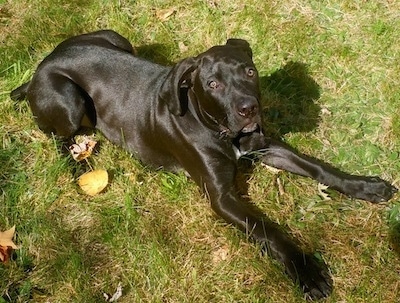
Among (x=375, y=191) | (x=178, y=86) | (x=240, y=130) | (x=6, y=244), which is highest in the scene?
(x=178, y=86)

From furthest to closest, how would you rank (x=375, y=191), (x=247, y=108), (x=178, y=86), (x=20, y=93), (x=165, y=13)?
(x=165, y=13), (x=20, y=93), (x=375, y=191), (x=178, y=86), (x=247, y=108)

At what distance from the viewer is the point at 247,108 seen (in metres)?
4.02

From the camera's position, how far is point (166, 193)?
186 inches

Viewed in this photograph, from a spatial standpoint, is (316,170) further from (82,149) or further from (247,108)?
(82,149)

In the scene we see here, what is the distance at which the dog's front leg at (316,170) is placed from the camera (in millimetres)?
4457

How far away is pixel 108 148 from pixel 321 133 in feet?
5.93

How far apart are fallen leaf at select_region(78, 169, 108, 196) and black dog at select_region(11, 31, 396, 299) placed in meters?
0.37

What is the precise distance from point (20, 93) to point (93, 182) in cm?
125

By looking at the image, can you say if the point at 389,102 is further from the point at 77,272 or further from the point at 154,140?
the point at 77,272

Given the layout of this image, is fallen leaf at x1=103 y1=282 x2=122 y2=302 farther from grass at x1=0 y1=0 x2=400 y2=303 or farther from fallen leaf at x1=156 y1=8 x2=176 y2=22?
fallen leaf at x1=156 y1=8 x2=176 y2=22

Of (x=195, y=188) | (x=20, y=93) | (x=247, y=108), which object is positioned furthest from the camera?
(x=20, y=93)

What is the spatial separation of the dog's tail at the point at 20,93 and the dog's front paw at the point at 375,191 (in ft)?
9.89

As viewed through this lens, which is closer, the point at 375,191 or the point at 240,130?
the point at 240,130

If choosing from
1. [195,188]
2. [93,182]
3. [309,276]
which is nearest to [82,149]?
[93,182]
